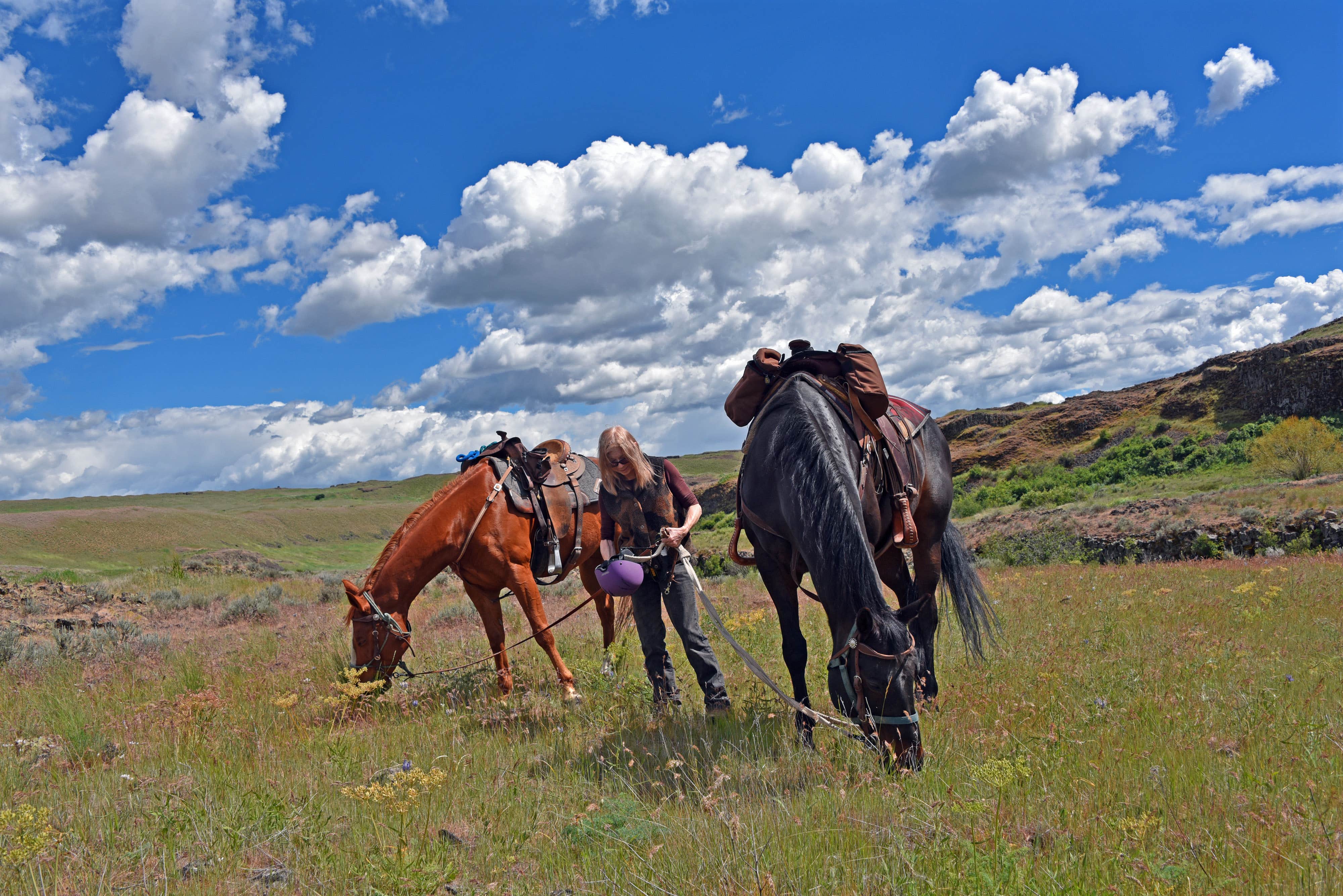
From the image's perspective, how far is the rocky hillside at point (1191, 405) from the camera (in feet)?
116

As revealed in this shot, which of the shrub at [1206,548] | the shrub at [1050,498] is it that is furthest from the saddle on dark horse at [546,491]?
the shrub at [1050,498]

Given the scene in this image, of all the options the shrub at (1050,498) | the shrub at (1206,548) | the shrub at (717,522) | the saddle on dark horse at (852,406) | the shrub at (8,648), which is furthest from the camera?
the shrub at (717,522)

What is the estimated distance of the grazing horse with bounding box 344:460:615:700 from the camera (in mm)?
6254

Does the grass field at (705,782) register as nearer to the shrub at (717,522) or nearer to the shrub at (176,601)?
the shrub at (176,601)

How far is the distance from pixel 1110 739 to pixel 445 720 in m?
4.39

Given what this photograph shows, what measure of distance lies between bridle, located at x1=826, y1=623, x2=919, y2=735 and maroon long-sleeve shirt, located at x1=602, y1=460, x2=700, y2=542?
230cm

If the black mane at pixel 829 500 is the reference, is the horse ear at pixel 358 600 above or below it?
below

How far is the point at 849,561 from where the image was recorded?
370 cm

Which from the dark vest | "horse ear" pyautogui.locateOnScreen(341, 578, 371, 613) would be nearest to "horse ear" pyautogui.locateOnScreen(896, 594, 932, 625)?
the dark vest

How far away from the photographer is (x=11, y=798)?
162 inches

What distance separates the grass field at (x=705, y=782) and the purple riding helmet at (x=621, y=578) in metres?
0.99

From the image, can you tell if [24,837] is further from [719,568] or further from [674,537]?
[719,568]

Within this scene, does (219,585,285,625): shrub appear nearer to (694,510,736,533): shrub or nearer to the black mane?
the black mane

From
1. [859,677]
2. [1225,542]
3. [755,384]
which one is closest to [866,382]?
[755,384]
